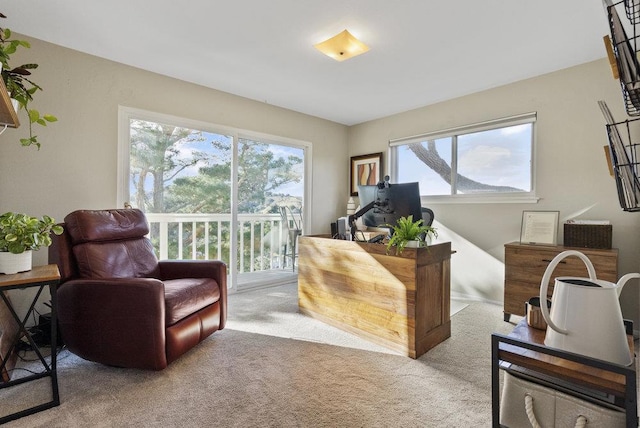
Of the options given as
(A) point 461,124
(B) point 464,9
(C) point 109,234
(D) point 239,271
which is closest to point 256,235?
(D) point 239,271

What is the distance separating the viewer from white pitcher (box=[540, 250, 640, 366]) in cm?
87

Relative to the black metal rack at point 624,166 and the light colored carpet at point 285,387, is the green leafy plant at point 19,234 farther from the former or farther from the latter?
the black metal rack at point 624,166

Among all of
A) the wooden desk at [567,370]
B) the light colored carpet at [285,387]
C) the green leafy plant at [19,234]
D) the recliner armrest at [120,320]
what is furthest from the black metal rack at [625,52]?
the green leafy plant at [19,234]

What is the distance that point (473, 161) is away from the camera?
3.69m

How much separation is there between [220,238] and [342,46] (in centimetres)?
250

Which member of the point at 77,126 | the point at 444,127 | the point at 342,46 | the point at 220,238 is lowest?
the point at 220,238

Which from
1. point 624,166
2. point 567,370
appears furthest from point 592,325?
point 624,166

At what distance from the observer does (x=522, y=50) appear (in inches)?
103

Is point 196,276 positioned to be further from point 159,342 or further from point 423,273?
point 423,273

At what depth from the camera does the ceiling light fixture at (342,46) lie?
240 centimetres

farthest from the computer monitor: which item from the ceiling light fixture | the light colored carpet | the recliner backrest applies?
the recliner backrest

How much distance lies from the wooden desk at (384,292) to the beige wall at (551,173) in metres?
1.36

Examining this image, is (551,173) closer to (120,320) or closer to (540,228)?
(540,228)

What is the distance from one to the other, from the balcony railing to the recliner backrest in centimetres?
75
